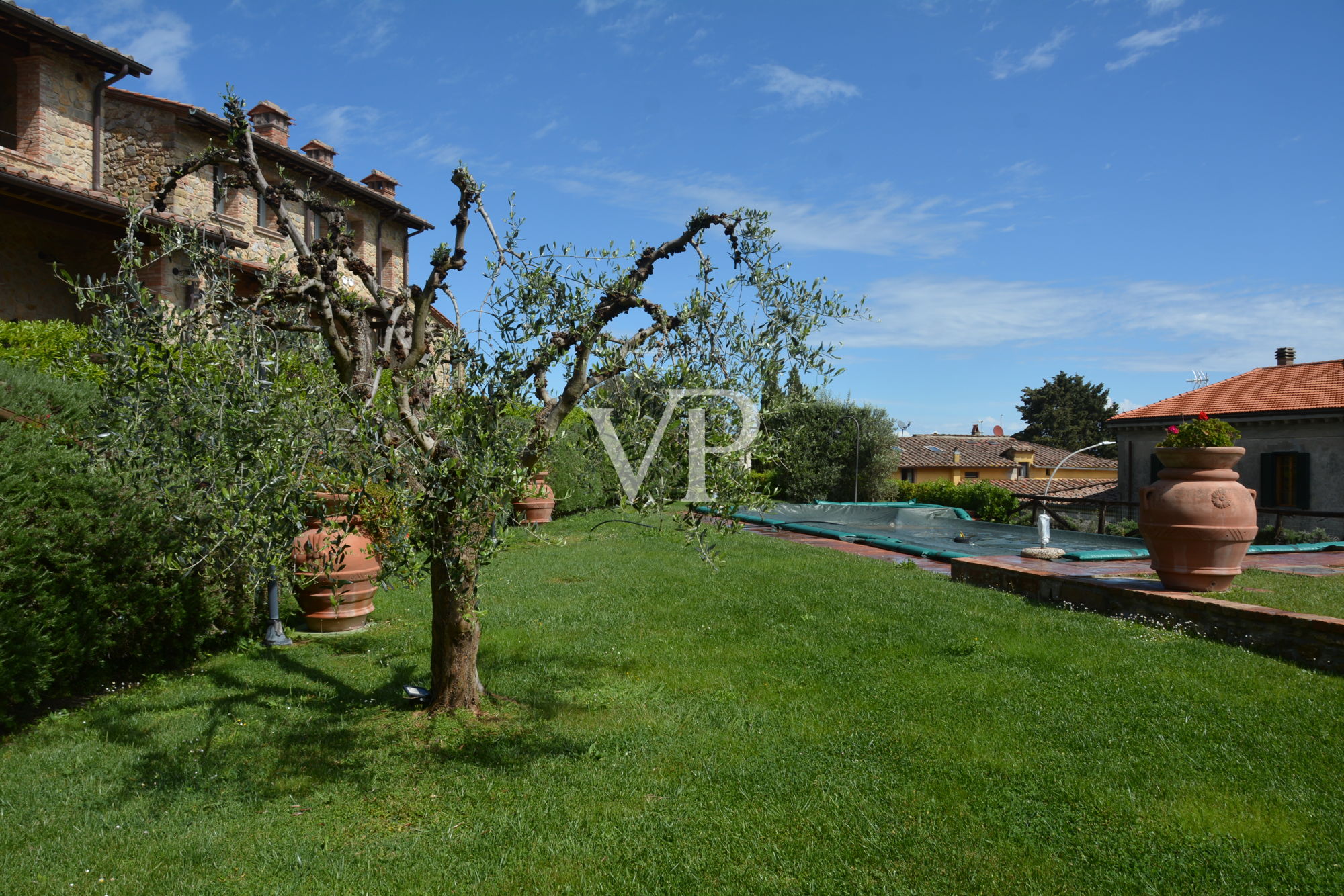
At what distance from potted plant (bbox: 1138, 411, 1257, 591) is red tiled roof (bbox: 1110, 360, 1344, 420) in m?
18.0

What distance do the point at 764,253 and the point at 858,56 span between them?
443cm

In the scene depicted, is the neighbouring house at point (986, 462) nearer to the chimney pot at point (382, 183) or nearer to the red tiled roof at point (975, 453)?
the red tiled roof at point (975, 453)

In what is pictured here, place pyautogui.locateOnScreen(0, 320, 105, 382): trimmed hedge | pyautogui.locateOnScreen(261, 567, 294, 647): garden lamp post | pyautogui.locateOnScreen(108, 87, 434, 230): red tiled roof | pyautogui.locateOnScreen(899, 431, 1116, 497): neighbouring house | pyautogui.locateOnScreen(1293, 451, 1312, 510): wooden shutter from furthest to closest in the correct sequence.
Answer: pyautogui.locateOnScreen(899, 431, 1116, 497): neighbouring house, pyautogui.locateOnScreen(1293, 451, 1312, 510): wooden shutter, pyautogui.locateOnScreen(108, 87, 434, 230): red tiled roof, pyautogui.locateOnScreen(261, 567, 294, 647): garden lamp post, pyautogui.locateOnScreen(0, 320, 105, 382): trimmed hedge

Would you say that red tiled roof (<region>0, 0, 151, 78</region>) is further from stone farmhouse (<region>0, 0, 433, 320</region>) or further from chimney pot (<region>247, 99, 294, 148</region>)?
chimney pot (<region>247, 99, 294, 148</region>)

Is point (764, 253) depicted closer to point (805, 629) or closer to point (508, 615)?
point (805, 629)

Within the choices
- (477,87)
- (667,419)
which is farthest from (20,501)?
(477,87)

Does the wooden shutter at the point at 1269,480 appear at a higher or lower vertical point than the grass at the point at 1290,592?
higher

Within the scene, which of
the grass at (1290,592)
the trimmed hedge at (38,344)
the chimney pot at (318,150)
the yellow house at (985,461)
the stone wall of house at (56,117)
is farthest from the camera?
the yellow house at (985,461)

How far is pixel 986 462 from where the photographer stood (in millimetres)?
47625

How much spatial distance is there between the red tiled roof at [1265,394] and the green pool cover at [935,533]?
7257 mm

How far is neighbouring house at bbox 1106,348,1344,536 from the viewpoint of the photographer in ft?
70.7

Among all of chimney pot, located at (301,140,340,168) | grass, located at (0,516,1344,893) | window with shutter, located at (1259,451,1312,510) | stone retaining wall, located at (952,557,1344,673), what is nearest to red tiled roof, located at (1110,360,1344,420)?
window with shutter, located at (1259,451,1312,510)

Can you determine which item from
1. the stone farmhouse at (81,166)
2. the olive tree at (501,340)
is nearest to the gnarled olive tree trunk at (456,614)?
the olive tree at (501,340)

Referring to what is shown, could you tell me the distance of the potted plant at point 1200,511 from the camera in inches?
304
